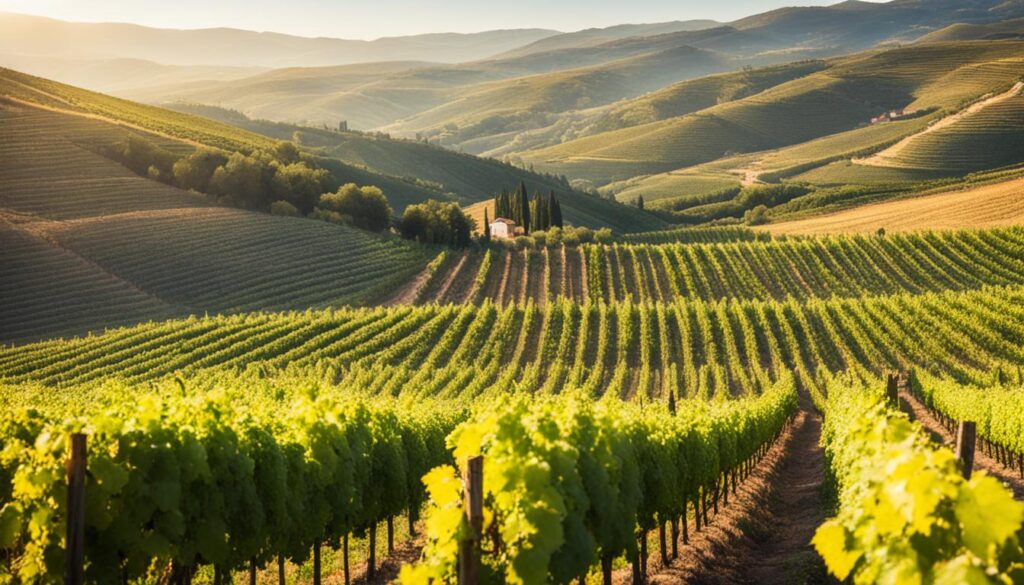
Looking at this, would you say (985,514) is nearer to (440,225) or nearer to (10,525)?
(10,525)

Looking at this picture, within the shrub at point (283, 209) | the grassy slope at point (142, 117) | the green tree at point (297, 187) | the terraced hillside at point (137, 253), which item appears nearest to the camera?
the terraced hillside at point (137, 253)

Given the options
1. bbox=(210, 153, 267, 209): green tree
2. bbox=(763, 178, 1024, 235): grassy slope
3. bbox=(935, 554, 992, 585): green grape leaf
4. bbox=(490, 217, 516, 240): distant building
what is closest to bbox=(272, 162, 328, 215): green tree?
bbox=(210, 153, 267, 209): green tree

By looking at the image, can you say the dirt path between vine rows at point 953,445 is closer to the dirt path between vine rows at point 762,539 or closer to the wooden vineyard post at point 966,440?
the dirt path between vine rows at point 762,539

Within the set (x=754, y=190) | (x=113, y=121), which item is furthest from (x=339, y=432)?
(x=754, y=190)

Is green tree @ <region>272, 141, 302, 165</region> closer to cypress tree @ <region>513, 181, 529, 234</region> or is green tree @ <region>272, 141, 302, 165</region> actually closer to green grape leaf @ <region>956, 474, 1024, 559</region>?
cypress tree @ <region>513, 181, 529, 234</region>

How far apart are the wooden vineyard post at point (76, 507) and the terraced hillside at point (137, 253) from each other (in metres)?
66.3

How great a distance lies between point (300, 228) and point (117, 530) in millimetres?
91562

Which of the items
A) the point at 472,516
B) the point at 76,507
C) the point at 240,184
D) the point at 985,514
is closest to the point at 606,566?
the point at 472,516

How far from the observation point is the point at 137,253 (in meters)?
87.2

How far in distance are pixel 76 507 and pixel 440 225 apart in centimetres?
9350

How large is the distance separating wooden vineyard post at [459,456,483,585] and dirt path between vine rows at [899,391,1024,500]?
13005 millimetres

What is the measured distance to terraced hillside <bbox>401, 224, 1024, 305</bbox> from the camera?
3312 inches

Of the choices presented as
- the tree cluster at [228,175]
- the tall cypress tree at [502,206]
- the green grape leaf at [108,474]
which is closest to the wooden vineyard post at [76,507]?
the green grape leaf at [108,474]

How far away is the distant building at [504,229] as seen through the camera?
383 feet
